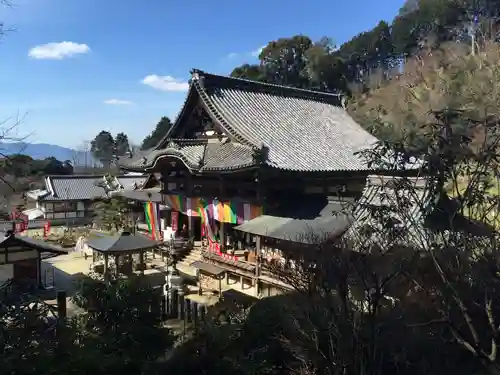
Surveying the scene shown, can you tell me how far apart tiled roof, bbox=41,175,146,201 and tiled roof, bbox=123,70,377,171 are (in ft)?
83.5

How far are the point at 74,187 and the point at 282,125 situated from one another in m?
32.8

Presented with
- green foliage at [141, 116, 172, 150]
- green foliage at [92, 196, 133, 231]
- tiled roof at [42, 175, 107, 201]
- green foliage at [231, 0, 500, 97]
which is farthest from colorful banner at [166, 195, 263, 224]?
green foliage at [141, 116, 172, 150]

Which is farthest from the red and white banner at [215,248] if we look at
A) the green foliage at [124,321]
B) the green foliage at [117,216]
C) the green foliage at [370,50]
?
the green foliage at [370,50]

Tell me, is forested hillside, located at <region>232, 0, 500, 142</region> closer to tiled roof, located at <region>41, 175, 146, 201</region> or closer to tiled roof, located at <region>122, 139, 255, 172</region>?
tiled roof, located at <region>122, 139, 255, 172</region>

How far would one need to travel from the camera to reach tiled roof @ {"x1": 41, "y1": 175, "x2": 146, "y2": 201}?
43.0 meters

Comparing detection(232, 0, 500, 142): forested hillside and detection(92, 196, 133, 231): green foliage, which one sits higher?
detection(232, 0, 500, 142): forested hillside

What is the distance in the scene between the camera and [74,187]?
45.0m

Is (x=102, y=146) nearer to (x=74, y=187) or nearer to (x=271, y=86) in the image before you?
(x=74, y=187)

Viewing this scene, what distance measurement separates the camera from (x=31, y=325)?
570 cm

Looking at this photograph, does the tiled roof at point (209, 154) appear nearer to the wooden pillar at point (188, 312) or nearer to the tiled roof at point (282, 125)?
the tiled roof at point (282, 125)

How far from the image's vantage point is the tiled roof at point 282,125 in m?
16.5

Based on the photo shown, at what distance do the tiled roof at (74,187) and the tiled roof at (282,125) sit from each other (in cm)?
2545

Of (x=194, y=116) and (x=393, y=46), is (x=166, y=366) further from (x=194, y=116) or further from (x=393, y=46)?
(x=393, y=46)

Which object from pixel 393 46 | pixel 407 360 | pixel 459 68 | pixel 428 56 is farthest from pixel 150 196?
pixel 393 46
